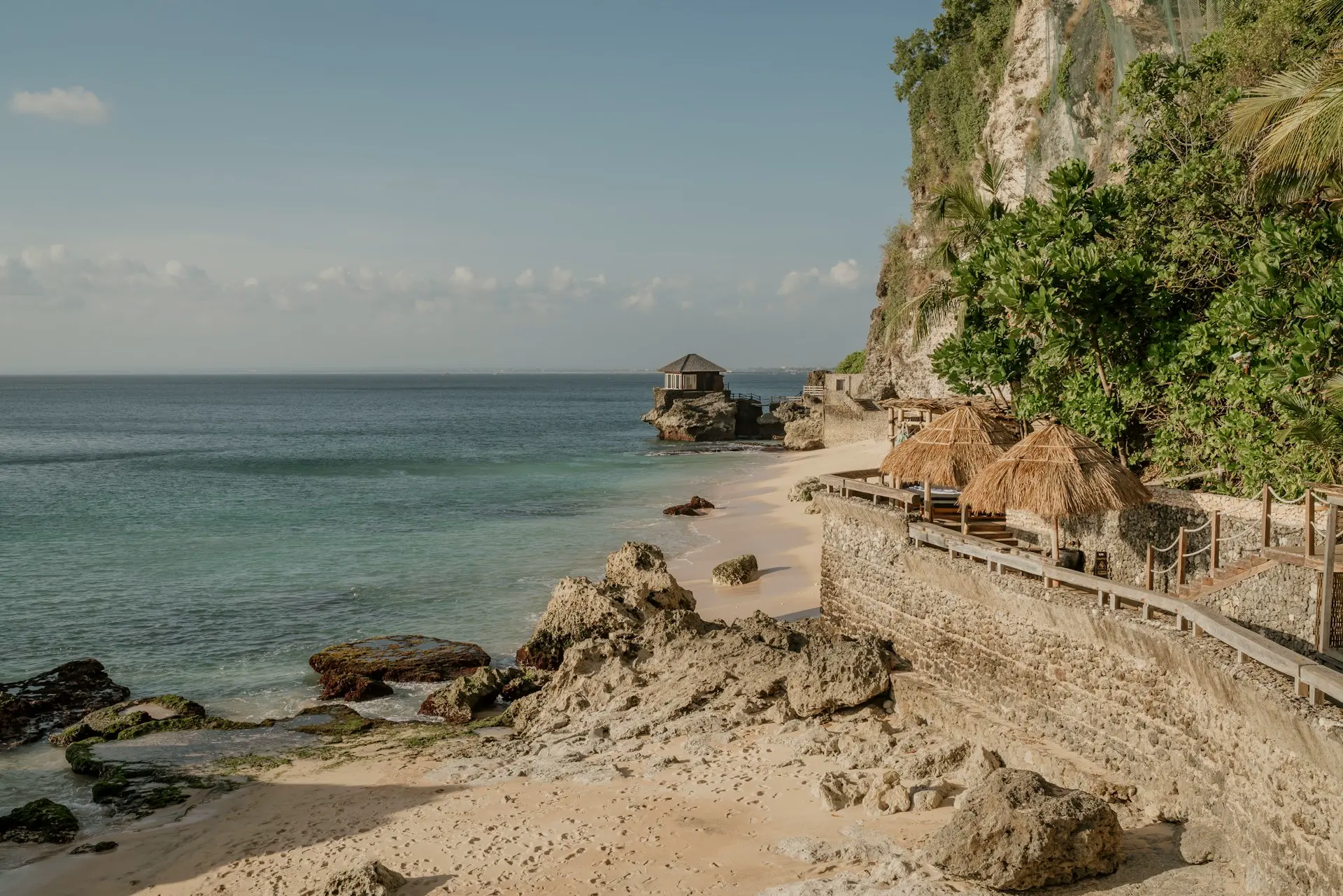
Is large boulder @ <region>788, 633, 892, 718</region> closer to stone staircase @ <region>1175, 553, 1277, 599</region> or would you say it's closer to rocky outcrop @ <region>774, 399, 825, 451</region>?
stone staircase @ <region>1175, 553, 1277, 599</region>

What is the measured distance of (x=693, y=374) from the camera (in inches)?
2516

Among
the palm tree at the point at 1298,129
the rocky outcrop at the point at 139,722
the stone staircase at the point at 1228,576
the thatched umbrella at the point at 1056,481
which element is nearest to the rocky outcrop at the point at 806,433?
the palm tree at the point at 1298,129

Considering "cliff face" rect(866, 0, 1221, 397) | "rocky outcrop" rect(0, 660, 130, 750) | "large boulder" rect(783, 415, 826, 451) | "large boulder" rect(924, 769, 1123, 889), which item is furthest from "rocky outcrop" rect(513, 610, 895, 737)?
"large boulder" rect(783, 415, 826, 451)

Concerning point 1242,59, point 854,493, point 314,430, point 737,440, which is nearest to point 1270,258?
point 854,493

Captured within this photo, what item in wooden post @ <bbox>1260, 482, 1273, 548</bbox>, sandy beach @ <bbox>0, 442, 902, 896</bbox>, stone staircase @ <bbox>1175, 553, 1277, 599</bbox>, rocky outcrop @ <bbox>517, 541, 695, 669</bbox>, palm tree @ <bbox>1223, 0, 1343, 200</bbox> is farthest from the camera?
rocky outcrop @ <bbox>517, 541, 695, 669</bbox>

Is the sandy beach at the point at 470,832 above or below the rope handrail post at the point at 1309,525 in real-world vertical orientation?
below

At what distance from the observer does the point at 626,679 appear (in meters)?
13.3

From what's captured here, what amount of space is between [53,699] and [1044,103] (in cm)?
2938

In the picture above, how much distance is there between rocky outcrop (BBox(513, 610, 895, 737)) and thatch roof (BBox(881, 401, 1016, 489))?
8.17ft

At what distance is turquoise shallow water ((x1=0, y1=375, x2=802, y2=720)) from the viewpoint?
727 inches

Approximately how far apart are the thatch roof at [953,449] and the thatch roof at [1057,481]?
1.64 meters

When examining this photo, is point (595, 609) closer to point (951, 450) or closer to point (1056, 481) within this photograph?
point (951, 450)

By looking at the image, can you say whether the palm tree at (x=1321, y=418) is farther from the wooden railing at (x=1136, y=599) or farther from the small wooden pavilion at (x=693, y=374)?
the small wooden pavilion at (x=693, y=374)

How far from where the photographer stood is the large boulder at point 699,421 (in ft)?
197
